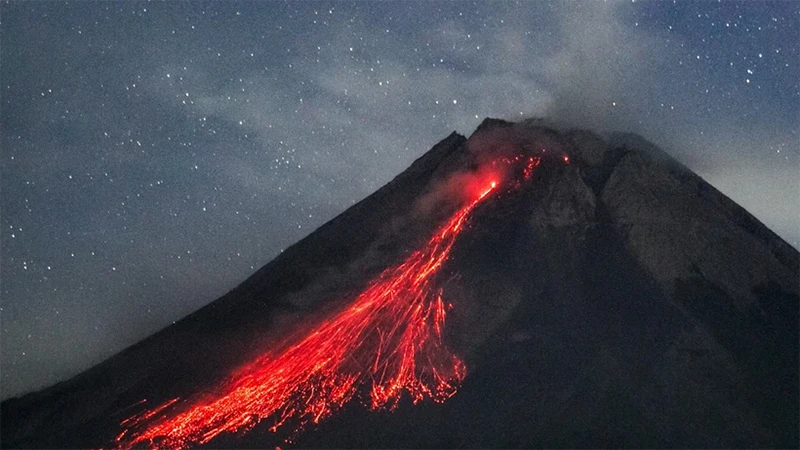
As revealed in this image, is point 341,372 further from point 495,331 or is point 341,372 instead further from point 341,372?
point 495,331

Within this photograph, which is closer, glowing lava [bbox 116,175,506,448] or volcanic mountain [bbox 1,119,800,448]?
volcanic mountain [bbox 1,119,800,448]

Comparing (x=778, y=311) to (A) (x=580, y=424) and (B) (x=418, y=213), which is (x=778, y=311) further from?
(B) (x=418, y=213)

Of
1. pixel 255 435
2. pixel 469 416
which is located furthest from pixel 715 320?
pixel 255 435

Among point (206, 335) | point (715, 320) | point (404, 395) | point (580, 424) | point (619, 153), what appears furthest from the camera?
point (619, 153)

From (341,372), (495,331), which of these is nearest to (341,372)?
(341,372)

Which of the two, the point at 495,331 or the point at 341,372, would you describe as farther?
the point at 495,331
